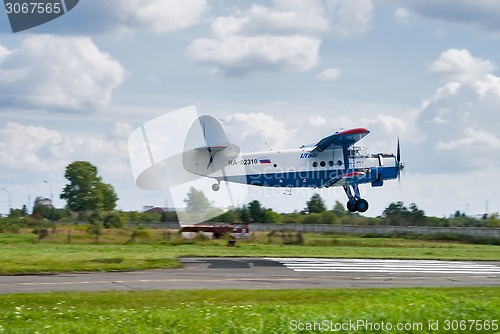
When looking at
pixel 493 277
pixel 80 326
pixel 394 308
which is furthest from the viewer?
pixel 493 277

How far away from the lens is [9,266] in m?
27.2

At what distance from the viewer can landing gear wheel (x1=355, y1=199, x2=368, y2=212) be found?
142 feet

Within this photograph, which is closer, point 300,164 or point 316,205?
point 300,164

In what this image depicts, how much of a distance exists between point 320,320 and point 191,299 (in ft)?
17.1

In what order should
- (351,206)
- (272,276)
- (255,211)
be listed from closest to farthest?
(272,276)
(351,206)
(255,211)

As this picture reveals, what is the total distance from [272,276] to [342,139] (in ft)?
60.5

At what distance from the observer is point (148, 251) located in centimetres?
3797

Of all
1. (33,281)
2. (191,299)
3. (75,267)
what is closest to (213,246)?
(75,267)

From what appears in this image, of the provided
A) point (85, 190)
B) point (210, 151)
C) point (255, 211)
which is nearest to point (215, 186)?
point (210, 151)

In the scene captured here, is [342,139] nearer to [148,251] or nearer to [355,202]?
[355,202]

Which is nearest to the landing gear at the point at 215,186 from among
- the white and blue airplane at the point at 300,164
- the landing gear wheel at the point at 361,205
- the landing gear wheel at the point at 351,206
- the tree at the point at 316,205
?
the white and blue airplane at the point at 300,164

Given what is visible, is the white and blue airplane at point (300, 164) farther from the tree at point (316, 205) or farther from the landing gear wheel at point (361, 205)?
the tree at point (316, 205)

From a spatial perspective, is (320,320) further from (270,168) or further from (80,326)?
(270,168)

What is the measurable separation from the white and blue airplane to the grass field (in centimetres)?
386
